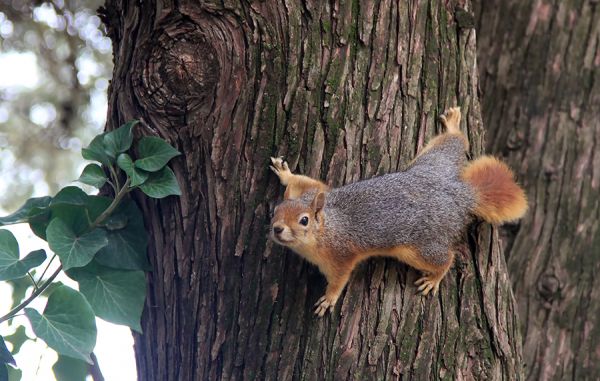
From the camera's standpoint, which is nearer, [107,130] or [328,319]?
[328,319]

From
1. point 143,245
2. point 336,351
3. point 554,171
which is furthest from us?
point 554,171

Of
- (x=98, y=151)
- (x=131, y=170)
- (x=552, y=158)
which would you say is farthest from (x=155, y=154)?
(x=552, y=158)

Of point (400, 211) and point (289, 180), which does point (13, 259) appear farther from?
point (400, 211)

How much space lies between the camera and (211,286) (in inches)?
98.3

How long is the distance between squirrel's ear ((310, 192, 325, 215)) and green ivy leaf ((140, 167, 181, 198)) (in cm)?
47

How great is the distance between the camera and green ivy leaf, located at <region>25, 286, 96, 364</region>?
90.7 inches

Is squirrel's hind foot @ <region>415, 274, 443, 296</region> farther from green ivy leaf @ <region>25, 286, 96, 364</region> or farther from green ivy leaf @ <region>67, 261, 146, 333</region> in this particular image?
green ivy leaf @ <region>25, 286, 96, 364</region>

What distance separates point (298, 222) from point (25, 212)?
1.02 m

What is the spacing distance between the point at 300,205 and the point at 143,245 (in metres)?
0.61

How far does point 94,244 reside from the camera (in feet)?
8.37

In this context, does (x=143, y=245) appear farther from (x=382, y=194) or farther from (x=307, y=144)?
(x=382, y=194)

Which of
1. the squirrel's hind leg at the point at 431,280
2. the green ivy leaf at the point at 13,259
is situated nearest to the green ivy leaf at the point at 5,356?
the green ivy leaf at the point at 13,259

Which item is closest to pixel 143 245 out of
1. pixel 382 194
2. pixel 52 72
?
pixel 382 194

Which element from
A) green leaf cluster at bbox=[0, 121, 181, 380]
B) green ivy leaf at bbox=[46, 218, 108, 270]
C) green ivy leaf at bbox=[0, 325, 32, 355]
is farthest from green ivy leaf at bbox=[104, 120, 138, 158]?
green ivy leaf at bbox=[0, 325, 32, 355]
